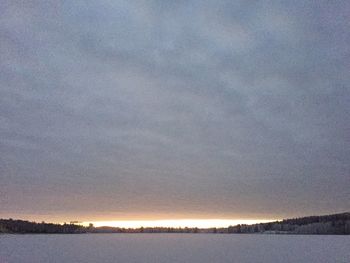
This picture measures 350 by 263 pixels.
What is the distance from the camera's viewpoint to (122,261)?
64375mm

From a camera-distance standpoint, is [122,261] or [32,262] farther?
[122,261]

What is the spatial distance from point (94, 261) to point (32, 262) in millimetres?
9716

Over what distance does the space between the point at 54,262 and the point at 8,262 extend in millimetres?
6717

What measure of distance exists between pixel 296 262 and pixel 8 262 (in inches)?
1635

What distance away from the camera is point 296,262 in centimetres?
6444

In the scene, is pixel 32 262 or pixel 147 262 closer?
pixel 32 262

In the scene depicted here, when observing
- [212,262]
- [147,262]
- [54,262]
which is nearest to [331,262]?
[212,262]

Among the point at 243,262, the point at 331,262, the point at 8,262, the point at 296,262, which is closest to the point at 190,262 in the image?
the point at 243,262

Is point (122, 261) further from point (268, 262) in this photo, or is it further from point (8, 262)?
point (268, 262)

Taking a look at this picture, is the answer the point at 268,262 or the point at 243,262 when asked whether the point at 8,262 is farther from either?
the point at 268,262

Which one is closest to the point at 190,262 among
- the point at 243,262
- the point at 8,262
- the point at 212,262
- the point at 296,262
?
the point at 212,262

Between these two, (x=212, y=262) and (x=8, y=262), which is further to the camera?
(x=212, y=262)

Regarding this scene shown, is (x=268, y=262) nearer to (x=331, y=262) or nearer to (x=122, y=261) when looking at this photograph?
(x=331, y=262)

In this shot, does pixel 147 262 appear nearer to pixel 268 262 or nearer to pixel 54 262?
pixel 54 262
